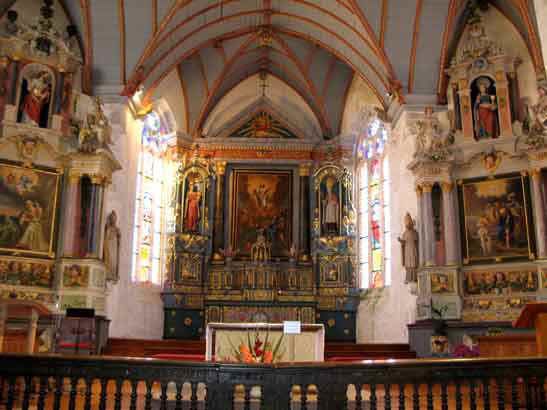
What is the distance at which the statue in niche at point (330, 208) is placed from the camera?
67.5ft

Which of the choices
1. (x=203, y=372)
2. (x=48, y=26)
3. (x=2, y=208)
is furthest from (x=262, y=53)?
(x=203, y=372)

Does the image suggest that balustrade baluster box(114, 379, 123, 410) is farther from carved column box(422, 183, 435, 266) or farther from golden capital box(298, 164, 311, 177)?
golden capital box(298, 164, 311, 177)

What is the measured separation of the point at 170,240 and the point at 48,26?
7.79 meters

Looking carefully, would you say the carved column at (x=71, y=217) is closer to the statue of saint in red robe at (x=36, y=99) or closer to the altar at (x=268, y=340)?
the statue of saint in red robe at (x=36, y=99)

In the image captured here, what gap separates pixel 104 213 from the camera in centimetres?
1509

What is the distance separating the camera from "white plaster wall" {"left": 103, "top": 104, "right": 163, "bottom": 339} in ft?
52.6

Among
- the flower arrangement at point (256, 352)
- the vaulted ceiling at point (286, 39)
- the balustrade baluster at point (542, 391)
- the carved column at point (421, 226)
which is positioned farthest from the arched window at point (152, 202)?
the balustrade baluster at point (542, 391)

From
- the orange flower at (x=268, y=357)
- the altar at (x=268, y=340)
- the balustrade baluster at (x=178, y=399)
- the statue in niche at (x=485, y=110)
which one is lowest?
the balustrade baluster at (x=178, y=399)

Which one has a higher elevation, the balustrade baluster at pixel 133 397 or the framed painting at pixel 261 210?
the framed painting at pixel 261 210

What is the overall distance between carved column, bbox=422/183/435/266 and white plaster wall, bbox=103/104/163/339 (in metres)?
7.81

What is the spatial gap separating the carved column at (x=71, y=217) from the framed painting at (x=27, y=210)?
0.25m

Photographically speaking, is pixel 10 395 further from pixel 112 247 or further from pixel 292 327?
pixel 112 247

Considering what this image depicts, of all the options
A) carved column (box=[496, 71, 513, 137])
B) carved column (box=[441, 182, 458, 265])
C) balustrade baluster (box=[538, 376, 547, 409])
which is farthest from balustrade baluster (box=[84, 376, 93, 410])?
carved column (box=[496, 71, 513, 137])

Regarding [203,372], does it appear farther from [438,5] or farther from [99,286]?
[438,5]
